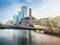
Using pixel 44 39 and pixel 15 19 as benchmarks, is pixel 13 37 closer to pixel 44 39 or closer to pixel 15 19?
pixel 15 19

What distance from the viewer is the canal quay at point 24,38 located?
5.98ft

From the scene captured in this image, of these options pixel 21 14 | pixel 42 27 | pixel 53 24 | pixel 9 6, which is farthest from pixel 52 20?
pixel 9 6

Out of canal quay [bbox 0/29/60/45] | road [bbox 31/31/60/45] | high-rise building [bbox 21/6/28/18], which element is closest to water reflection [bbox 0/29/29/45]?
Result: canal quay [bbox 0/29/60/45]

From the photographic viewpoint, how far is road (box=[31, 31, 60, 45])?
70.8 inches

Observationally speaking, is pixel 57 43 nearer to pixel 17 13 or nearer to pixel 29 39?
pixel 29 39

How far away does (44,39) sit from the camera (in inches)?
72.0

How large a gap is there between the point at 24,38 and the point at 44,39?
0.29m

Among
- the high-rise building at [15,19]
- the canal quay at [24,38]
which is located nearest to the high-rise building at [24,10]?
the high-rise building at [15,19]

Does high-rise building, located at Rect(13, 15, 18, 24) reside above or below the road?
above

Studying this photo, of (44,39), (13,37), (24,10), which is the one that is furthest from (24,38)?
(24,10)

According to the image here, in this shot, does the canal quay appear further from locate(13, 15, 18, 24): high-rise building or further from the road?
locate(13, 15, 18, 24): high-rise building

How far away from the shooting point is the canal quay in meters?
1.82

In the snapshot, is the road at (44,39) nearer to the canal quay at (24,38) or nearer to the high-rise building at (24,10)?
the canal quay at (24,38)

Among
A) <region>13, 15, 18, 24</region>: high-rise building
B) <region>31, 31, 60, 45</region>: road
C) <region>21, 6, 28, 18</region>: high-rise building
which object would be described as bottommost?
<region>31, 31, 60, 45</region>: road
